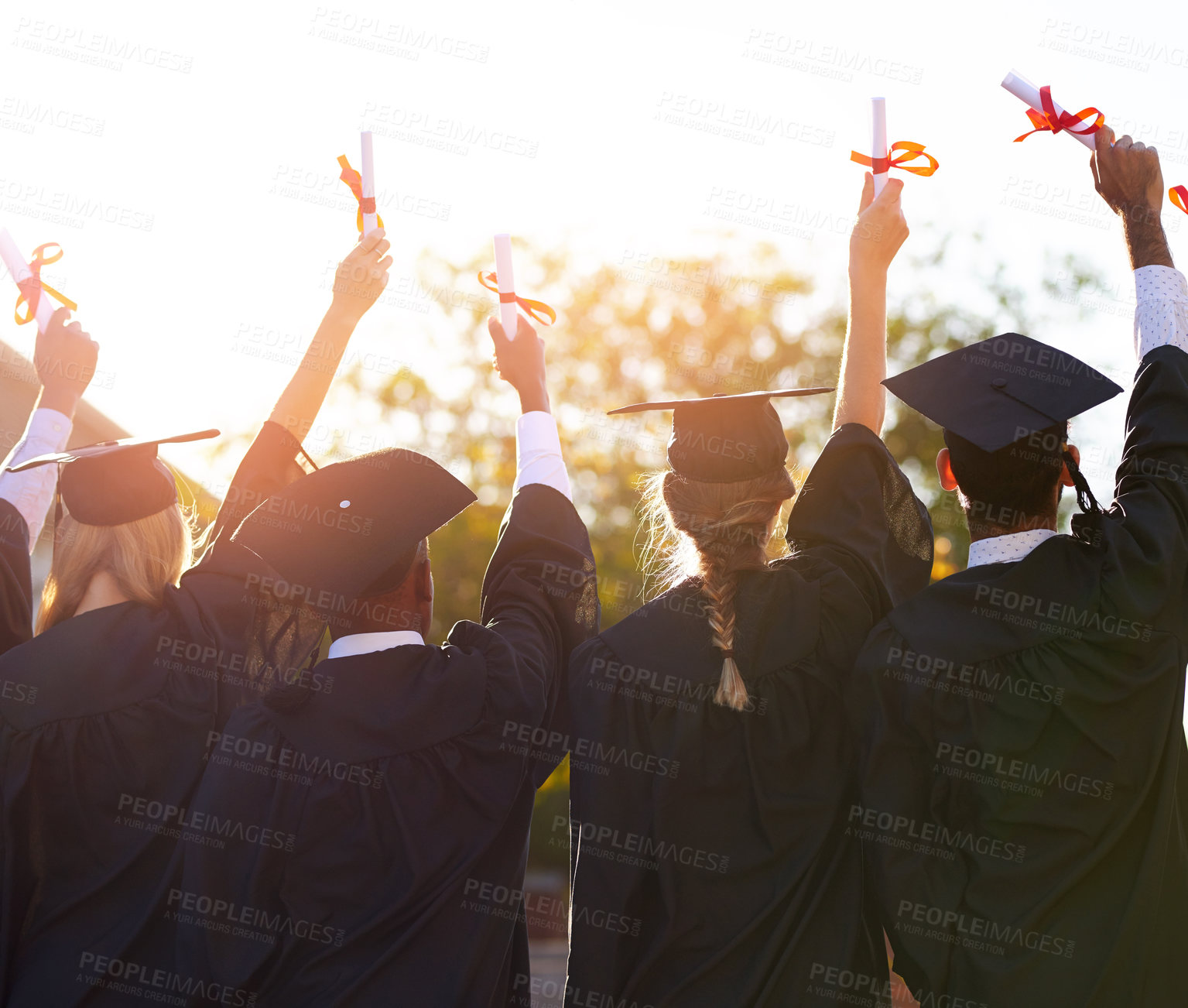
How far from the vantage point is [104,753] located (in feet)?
10.4

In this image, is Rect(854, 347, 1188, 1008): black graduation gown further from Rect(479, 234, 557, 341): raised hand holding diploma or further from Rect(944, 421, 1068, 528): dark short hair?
Rect(479, 234, 557, 341): raised hand holding diploma

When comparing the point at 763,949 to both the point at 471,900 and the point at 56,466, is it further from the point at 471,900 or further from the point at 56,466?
the point at 56,466

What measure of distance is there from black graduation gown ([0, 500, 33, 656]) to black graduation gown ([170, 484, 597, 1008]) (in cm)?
121

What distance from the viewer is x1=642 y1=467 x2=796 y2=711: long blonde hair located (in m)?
2.77

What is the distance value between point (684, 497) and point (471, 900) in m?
1.15

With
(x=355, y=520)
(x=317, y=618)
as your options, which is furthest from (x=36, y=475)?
(x=355, y=520)

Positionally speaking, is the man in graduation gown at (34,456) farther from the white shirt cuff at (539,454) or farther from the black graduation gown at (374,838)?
the white shirt cuff at (539,454)

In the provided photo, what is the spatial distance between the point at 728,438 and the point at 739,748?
81cm

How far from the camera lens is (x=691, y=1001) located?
2.65m

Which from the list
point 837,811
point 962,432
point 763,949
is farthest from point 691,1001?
point 962,432

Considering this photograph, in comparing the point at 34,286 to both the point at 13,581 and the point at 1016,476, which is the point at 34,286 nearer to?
the point at 13,581

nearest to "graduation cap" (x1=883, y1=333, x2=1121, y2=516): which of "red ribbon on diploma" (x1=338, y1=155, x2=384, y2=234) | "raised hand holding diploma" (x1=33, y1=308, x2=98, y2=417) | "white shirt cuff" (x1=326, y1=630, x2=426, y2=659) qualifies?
"white shirt cuff" (x1=326, y1=630, x2=426, y2=659)

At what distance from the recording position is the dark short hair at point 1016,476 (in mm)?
2598

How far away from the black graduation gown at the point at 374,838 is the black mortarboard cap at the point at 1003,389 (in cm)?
125
